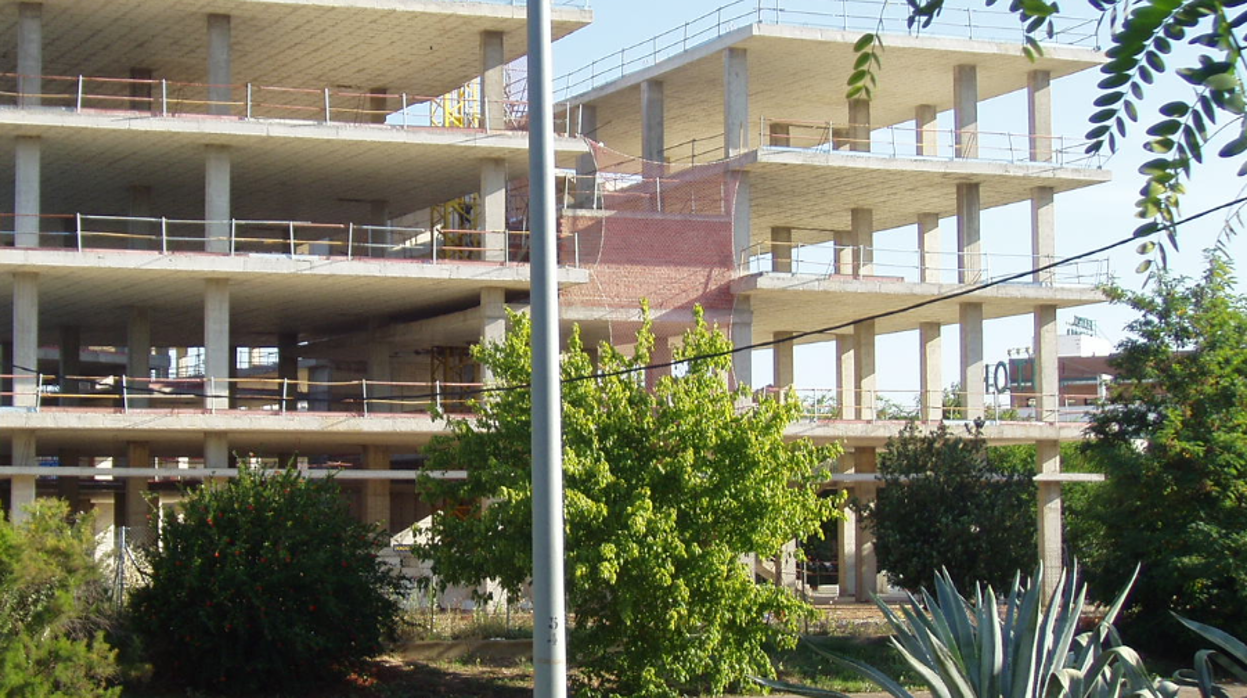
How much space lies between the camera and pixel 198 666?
2423 centimetres

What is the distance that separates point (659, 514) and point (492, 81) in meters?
18.7

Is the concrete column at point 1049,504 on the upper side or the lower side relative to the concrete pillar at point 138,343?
lower

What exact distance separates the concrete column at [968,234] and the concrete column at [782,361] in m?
9.34

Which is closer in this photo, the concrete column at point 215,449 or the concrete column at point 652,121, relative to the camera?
the concrete column at point 215,449

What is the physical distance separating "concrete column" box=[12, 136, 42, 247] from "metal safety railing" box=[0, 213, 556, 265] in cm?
3

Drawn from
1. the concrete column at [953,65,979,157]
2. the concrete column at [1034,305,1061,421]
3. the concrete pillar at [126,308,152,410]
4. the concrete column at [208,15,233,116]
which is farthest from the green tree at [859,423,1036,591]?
the concrete pillar at [126,308,152,410]

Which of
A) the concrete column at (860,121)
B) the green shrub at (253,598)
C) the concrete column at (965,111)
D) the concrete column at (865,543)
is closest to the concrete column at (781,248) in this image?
the concrete column at (860,121)

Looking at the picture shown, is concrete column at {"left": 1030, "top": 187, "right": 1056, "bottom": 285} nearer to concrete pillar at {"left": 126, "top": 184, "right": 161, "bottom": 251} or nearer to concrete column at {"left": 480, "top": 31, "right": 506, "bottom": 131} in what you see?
concrete column at {"left": 480, "top": 31, "right": 506, "bottom": 131}

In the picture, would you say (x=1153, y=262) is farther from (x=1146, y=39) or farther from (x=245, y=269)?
(x=245, y=269)

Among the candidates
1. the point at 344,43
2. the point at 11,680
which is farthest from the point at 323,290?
the point at 11,680

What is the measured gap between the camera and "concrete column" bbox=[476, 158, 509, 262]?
3881cm

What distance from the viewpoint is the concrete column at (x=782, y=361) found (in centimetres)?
5217

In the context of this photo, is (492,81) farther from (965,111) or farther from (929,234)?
(929,234)

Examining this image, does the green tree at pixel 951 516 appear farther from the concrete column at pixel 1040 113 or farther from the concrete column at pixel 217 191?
the concrete column at pixel 217 191
